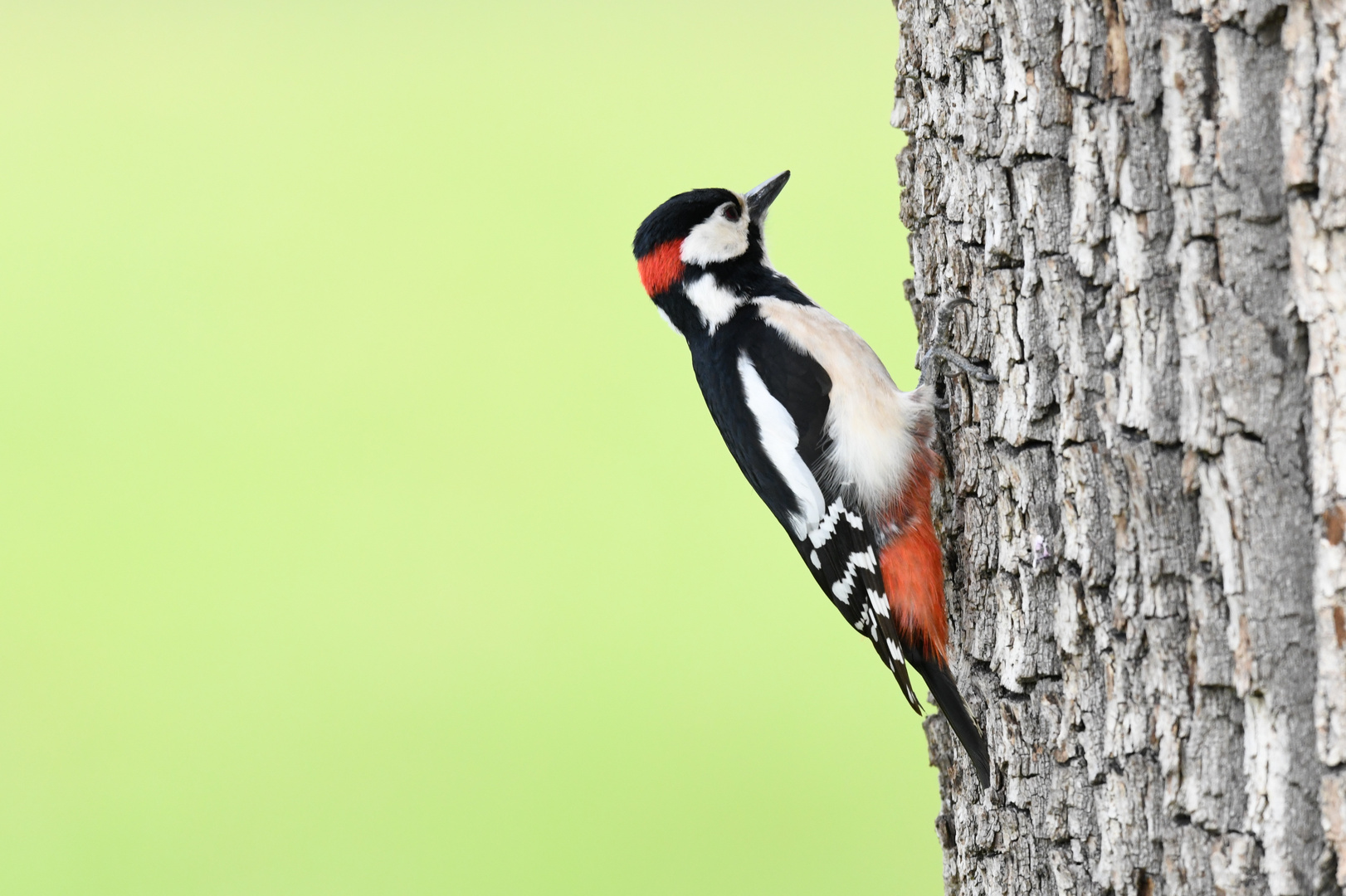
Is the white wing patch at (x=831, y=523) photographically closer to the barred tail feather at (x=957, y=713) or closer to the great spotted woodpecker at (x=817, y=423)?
the great spotted woodpecker at (x=817, y=423)

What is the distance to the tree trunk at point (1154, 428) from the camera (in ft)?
3.74

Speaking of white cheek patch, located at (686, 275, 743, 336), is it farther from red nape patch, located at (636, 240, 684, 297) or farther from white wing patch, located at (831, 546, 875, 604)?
white wing patch, located at (831, 546, 875, 604)

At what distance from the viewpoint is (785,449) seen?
2.08 meters

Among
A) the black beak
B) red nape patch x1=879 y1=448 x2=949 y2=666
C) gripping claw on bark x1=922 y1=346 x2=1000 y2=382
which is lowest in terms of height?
red nape patch x1=879 y1=448 x2=949 y2=666

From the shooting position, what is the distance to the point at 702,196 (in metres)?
2.29

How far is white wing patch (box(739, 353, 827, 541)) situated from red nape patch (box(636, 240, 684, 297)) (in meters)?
0.31

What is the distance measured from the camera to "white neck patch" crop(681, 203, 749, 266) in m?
2.30

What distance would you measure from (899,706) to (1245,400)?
356cm

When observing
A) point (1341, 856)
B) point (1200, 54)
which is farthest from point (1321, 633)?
point (1200, 54)

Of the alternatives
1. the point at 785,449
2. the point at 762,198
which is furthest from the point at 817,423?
the point at 762,198

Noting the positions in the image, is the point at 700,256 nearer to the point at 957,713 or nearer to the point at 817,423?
the point at 817,423

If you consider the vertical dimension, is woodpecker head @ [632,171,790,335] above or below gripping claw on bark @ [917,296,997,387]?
above

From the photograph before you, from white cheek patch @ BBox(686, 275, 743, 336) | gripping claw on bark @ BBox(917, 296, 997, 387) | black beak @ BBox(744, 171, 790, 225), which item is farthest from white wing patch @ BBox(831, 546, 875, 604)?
black beak @ BBox(744, 171, 790, 225)

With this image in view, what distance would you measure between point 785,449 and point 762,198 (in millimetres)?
618
